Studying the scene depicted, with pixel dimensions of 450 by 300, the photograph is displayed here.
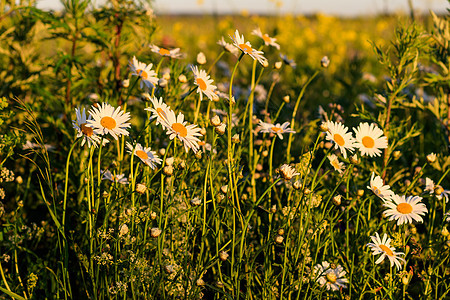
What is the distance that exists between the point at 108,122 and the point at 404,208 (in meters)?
1.08

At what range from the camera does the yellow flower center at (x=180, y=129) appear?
1.42 m

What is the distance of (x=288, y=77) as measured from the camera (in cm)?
550

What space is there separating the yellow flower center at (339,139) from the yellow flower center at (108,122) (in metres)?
0.75

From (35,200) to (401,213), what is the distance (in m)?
1.97

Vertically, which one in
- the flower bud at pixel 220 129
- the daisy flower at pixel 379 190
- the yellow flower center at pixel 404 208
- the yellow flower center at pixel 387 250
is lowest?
the yellow flower center at pixel 387 250

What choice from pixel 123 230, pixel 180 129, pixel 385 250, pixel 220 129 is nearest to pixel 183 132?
pixel 180 129

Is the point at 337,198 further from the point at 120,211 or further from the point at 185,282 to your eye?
the point at 120,211

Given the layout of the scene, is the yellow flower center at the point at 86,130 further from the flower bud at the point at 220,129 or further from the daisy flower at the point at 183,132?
the flower bud at the point at 220,129

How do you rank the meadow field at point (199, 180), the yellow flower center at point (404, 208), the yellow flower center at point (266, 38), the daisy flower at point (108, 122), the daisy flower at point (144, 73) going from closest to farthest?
the daisy flower at point (108, 122)
the meadow field at point (199, 180)
the yellow flower center at point (404, 208)
the daisy flower at point (144, 73)
the yellow flower center at point (266, 38)

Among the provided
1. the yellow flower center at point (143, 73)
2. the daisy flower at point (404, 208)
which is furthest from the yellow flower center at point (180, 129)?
the daisy flower at point (404, 208)

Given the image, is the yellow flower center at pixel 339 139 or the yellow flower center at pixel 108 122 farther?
the yellow flower center at pixel 339 139

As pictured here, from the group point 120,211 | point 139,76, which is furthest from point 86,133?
point 139,76

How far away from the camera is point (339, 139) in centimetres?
153

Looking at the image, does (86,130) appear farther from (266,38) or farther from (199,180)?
(266,38)
